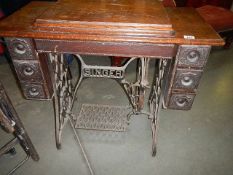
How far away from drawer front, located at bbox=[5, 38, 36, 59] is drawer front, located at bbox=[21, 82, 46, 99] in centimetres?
24

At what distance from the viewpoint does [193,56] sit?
46.4 inches

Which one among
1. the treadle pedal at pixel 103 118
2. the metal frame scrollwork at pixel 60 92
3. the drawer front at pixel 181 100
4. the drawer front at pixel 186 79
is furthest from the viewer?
the treadle pedal at pixel 103 118

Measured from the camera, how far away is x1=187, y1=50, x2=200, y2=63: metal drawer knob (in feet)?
3.79

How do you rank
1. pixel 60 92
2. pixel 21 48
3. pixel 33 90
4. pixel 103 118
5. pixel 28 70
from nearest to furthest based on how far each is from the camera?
pixel 21 48, pixel 28 70, pixel 33 90, pixel 60 92, pixel 103 118

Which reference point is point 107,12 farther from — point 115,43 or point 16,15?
point 16,15

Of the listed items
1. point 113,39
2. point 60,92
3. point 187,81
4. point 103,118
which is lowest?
point 103,118

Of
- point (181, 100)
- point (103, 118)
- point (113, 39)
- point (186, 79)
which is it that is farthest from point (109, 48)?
point (103, 118)

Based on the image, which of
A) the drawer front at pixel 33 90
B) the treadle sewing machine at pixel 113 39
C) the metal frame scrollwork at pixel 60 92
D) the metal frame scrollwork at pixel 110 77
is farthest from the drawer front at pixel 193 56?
the drawer front at pixel 33 90

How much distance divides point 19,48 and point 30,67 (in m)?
0.13

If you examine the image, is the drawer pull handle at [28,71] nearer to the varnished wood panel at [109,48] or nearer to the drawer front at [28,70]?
the drawer front at [28,70]

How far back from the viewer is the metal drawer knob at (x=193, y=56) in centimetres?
116

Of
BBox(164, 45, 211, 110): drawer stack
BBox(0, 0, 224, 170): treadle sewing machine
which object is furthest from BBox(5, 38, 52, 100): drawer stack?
BBox(164, 45, 211, 110): drawer stack

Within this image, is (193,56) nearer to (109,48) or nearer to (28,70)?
(109,48)

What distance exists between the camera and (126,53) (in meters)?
1.20
